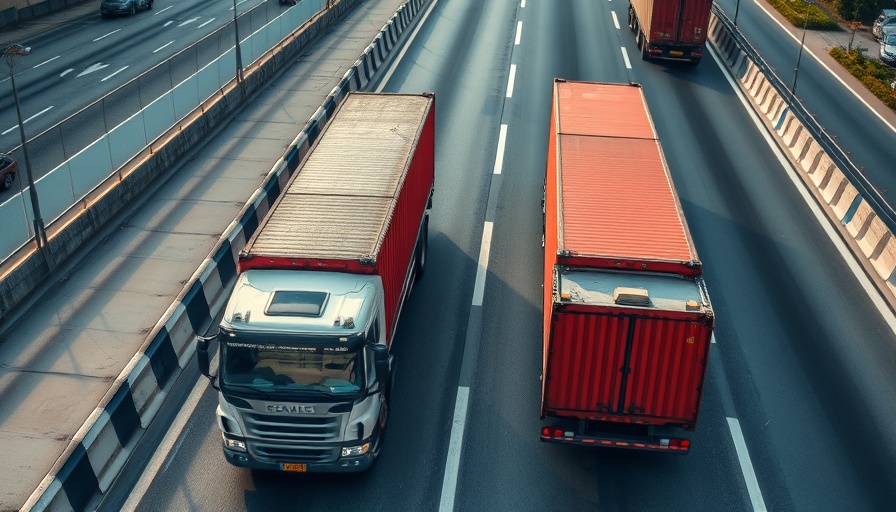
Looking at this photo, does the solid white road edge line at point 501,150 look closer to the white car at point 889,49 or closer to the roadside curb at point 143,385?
the roadside curb at point 143,385

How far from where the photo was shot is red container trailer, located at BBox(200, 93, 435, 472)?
1352cm

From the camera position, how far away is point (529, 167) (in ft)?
91.4

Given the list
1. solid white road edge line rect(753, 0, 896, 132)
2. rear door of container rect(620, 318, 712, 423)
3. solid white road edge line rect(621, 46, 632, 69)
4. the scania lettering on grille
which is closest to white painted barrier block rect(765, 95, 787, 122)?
solid white road edge line rect(753, 0, 896, 132)

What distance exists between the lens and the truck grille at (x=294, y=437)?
45.2 feet

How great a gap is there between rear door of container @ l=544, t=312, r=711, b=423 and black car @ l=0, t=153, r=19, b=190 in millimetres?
19204

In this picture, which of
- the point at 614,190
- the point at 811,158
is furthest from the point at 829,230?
the point at 614,190

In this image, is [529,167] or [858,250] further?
[529,167]

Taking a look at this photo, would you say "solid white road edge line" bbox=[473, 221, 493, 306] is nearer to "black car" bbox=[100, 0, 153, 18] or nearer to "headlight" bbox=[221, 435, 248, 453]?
"headlight" bbox=[221, 435, 248, 453]

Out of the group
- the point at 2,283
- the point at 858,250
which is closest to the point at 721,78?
the point at 858,250

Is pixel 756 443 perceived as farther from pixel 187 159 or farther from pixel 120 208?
pixel 187 159

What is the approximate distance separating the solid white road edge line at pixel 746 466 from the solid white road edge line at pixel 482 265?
6.36 meters

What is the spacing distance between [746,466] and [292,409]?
7856 mm

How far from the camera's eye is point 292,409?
13.6 m

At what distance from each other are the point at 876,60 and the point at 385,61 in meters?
23.8
